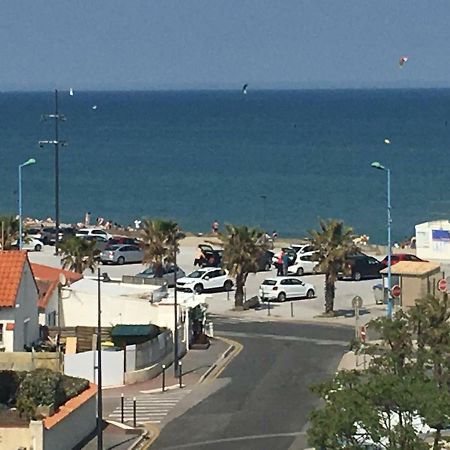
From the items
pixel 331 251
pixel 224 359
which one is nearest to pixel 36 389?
pixel 224 359

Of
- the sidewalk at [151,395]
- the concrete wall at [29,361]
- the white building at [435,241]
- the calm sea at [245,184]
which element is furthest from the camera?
the calm sea at [245,184]

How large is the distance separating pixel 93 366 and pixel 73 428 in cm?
619

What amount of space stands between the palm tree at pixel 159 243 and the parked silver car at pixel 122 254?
9.83 m

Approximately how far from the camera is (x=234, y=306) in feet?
192

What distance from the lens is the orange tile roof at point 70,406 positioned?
34525 mm

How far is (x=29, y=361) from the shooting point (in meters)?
41.2

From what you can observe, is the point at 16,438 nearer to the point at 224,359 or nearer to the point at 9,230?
the point at 224,359

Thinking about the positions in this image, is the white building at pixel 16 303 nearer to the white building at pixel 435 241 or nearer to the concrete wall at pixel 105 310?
the concrete wall at pixel 105 310

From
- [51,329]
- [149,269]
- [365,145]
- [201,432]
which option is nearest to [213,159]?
[365,145]

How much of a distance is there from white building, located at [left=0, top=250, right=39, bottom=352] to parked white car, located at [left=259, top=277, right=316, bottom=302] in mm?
14716

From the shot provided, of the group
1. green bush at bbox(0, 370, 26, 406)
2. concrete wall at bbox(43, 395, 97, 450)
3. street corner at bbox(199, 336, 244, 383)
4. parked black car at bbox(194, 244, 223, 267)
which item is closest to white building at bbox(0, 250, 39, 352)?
street corner at bbox(199, 336, 244, 383)

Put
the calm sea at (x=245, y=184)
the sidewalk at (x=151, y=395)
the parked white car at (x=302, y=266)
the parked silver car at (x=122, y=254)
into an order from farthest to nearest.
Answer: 1. the calm sea at (x=245, y=184)
2. the parked silver car at (x=122, y=254)
3. the parked white car at (x=302, y=266)
4. the sidewalk at (x=151, y=395)

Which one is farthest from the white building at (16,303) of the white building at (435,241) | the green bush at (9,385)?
the white building at (435,241)

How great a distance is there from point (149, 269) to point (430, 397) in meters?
36.8
